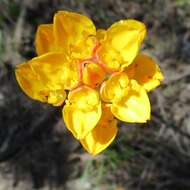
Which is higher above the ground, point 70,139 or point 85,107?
point 85,107

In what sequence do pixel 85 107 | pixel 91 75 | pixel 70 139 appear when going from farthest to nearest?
pixel 70 139 < pixel 85 107 < pixel 91 75

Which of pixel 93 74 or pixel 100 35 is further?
pixel 100 35

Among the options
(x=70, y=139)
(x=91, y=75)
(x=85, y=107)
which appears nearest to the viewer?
(x=91, y=75)

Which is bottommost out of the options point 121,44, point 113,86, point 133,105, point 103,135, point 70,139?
point 70,139

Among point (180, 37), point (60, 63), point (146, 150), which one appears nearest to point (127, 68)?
point (60, 63)

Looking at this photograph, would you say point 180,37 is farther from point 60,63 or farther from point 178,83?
point 60,63

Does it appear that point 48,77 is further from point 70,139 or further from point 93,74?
point 70,139

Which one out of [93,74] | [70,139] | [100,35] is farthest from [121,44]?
[70,139]

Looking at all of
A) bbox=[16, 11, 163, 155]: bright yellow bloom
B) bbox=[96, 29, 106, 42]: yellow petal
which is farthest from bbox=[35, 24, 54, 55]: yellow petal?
bbox=[96, 29, 106, 42]: yellow petal
